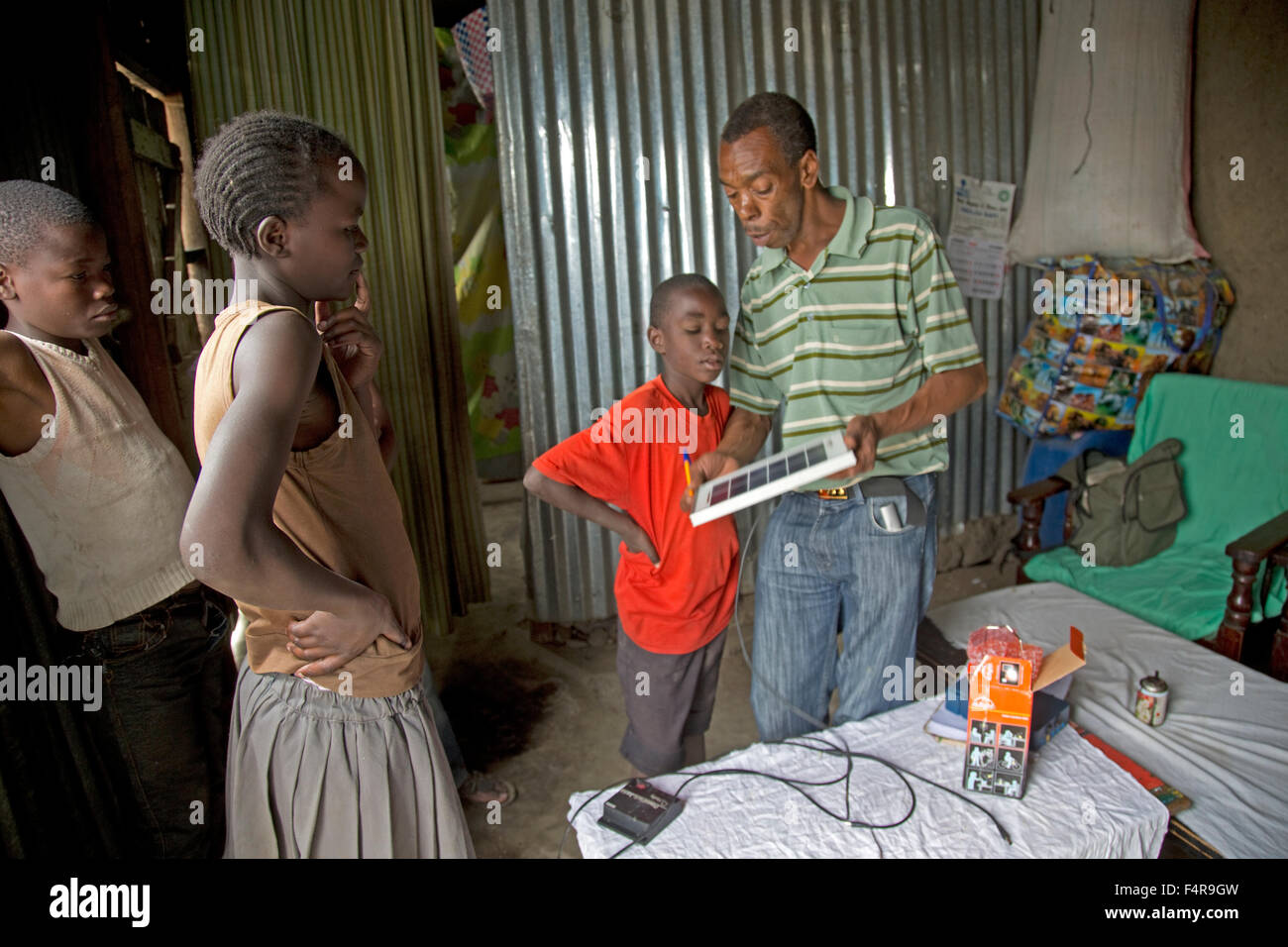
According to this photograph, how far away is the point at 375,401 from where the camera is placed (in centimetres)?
159

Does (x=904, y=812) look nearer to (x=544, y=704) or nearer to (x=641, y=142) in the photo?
(x=544, y=704)

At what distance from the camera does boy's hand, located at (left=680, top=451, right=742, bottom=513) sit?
2051mm

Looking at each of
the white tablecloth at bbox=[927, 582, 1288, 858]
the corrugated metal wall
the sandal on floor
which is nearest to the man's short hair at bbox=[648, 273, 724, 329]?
the corrugated metal wall

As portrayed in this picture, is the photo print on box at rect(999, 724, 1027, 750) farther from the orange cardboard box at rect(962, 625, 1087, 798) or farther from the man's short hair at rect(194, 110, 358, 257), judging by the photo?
the man's short hair at rect(194, 110, 358, 257)

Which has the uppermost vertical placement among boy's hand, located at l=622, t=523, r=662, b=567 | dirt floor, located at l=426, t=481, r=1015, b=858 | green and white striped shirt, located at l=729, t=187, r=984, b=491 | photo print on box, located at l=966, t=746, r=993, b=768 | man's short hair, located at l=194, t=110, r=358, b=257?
man's short hair, located at l=194, t=110, r=358, b=257

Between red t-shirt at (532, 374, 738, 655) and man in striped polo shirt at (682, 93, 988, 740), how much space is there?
10cm

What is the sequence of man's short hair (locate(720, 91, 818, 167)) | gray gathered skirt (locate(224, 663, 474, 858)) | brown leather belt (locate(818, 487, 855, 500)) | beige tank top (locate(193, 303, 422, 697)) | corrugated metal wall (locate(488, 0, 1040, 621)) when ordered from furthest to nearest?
corrugated metal wall (locate(488, 0, 1040, 621)) → brown leather belt (locate(818, 487, 855, 500)) → man's short hair (locate(720, 91, 818, 167)) → gray gathered skirt (locate(224, 663, 474, 858)) → beige tank top (locate(193, 303, 422, 697))

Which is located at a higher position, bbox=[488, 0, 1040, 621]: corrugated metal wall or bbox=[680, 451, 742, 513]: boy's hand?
bbox=[488, 0, 1040, 621]: corrugated metal wall

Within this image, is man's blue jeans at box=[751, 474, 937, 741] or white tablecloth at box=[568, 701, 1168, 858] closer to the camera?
white tablecloth at box=[568, 701, 1168, 858]

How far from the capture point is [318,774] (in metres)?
1.21

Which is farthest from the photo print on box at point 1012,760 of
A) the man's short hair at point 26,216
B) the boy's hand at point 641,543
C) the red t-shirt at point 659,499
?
the man's short hair at point 26,216

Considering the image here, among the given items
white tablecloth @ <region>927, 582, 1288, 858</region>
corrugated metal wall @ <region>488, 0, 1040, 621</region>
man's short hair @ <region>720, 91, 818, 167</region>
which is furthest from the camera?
corrugated metal wall @ <region>488, 0, 1040, 621</region>

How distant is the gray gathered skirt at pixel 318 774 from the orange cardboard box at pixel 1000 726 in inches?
43.0
